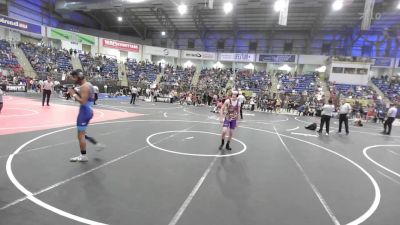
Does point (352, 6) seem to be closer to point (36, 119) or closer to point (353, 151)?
point (353, 151)

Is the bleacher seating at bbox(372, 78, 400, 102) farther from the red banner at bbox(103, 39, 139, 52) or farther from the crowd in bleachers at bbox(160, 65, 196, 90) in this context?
the red banner at bbox(103, 39, 139, 52)

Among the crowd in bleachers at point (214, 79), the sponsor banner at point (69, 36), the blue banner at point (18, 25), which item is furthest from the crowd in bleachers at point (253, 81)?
the blue banner at point (18, 25)

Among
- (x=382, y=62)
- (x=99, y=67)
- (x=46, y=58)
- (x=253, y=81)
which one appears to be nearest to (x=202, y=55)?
(x=253, y=81)

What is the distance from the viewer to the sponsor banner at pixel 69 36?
3409 cm

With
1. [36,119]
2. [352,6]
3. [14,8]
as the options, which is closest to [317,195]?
[36,119]

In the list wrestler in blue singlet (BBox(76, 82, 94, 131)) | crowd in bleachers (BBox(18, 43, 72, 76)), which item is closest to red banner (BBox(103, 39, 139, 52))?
crowd in bleachers (BBox(18, 43, 72, 76))

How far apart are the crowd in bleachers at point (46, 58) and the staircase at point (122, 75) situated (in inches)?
242

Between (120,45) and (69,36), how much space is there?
6916 mm

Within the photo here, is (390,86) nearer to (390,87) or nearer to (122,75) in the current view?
(390,87)

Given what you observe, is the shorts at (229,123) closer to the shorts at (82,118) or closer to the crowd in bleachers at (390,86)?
the shorts at (82,118)

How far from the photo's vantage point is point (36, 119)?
36.7ft

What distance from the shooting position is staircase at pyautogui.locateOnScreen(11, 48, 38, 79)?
95.4 feet

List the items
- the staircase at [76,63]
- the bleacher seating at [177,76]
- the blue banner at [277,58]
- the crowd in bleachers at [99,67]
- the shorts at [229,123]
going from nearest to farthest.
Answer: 1. the shorts at [229,123]
2. the crowd in bleachers at [99,67]
3. the staircase at [76,63]
4. the bleacher seating at [177,76]
5. the blue banner at [277,58]

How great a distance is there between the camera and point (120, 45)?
1580 inches
